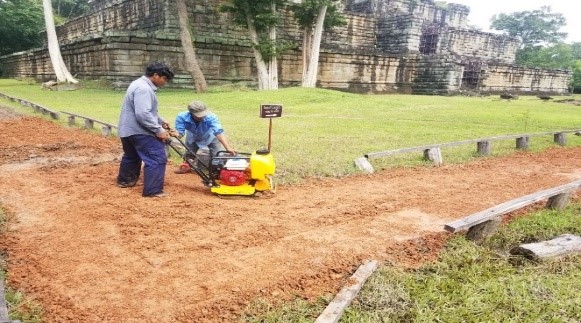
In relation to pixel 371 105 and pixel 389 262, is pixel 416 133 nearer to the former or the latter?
pixel 371 105

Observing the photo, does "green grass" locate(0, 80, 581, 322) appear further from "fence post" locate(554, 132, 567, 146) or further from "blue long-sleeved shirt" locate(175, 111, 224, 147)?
"blue long-sleeved shirt" locate(175, 111, 224, 147)

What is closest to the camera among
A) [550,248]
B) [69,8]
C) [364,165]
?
[550,248]

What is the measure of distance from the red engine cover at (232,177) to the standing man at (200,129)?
0.37 meters

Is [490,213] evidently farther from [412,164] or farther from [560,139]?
[560,139]

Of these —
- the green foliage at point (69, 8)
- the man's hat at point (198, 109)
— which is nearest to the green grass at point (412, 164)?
the man's hat at point (198, 109)

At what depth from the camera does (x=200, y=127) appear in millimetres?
5523

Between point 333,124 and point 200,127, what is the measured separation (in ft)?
19.3

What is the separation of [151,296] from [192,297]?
0.26 meters

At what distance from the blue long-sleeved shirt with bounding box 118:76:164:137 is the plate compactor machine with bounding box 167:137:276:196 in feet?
1.07

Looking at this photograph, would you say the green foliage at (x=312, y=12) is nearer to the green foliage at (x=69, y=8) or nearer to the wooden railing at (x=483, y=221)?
the wooden railing at (x=483, y=221)

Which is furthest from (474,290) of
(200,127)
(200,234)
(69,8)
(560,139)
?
(69,8)

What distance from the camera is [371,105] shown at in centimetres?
1552

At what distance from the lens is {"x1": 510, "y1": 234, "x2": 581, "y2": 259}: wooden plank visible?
10.9 ft

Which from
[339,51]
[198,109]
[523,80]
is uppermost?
[339,51]
